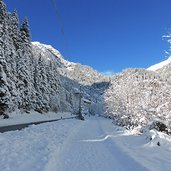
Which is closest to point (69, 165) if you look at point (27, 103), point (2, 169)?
point (2, 169)

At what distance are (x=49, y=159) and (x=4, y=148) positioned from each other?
2.61 m

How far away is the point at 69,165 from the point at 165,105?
10.5 metres

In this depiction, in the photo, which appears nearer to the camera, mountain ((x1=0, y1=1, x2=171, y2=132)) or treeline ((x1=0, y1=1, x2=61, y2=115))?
mountain ((x1=0, y1=1, x2=171, y2=132))

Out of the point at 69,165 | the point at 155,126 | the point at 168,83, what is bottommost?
the point at 69,165

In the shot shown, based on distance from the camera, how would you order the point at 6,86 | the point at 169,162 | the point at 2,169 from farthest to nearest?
the point at 6,86
the point at 169,162
the point at 2,169

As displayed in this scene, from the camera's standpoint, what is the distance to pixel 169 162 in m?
11.1

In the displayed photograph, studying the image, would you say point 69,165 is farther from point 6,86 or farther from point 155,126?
point 6,86

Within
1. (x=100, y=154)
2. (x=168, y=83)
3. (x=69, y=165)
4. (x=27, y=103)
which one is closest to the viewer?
(x=69, y=165)

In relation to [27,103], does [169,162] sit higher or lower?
lower

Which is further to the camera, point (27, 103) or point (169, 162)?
point (27, 103)

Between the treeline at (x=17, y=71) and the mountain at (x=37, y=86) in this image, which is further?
the treeline at (x=17, y=71)

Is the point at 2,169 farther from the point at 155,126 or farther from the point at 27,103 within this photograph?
the point at 27,103

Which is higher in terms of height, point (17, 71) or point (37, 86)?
point (17, 71)

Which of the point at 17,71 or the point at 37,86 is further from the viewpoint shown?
the point at 37,86
